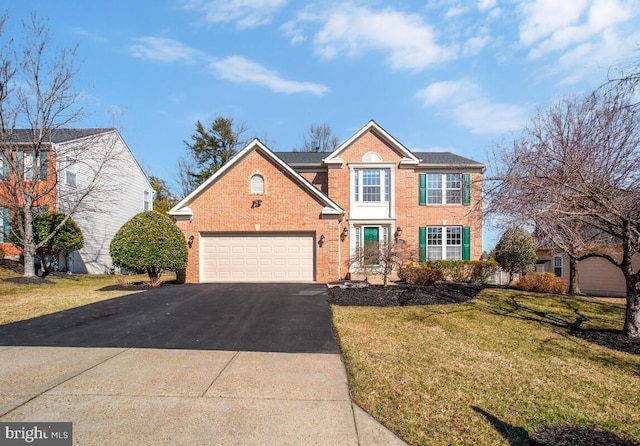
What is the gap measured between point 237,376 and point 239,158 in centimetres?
1174

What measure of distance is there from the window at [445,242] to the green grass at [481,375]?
10809 mm

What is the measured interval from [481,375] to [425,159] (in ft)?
58.1

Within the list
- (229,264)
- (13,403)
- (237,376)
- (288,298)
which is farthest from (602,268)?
(13,403)

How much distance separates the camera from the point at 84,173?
2172cm

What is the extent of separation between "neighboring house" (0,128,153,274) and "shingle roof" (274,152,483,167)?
9.54 metres

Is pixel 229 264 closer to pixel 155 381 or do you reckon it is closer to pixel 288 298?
pixel 288 298

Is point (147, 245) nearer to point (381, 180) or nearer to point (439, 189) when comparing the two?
point (381, 180)

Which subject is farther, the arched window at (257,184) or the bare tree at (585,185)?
the arched window at (257,184)

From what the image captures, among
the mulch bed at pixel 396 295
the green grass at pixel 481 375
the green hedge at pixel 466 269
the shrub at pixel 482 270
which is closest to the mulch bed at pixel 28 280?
the mulch bed at pixel 396 295

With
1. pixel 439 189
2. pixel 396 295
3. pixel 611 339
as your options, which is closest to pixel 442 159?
pixel 439 189

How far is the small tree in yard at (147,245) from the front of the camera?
13297 mm

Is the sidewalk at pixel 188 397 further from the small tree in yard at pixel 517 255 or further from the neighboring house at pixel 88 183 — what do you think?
the neighboring house at pixel 88 183

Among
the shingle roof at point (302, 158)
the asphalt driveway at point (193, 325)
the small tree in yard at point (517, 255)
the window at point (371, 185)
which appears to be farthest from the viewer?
the shingle roof at point (302, 158)

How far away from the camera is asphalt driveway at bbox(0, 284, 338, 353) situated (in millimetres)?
6605
